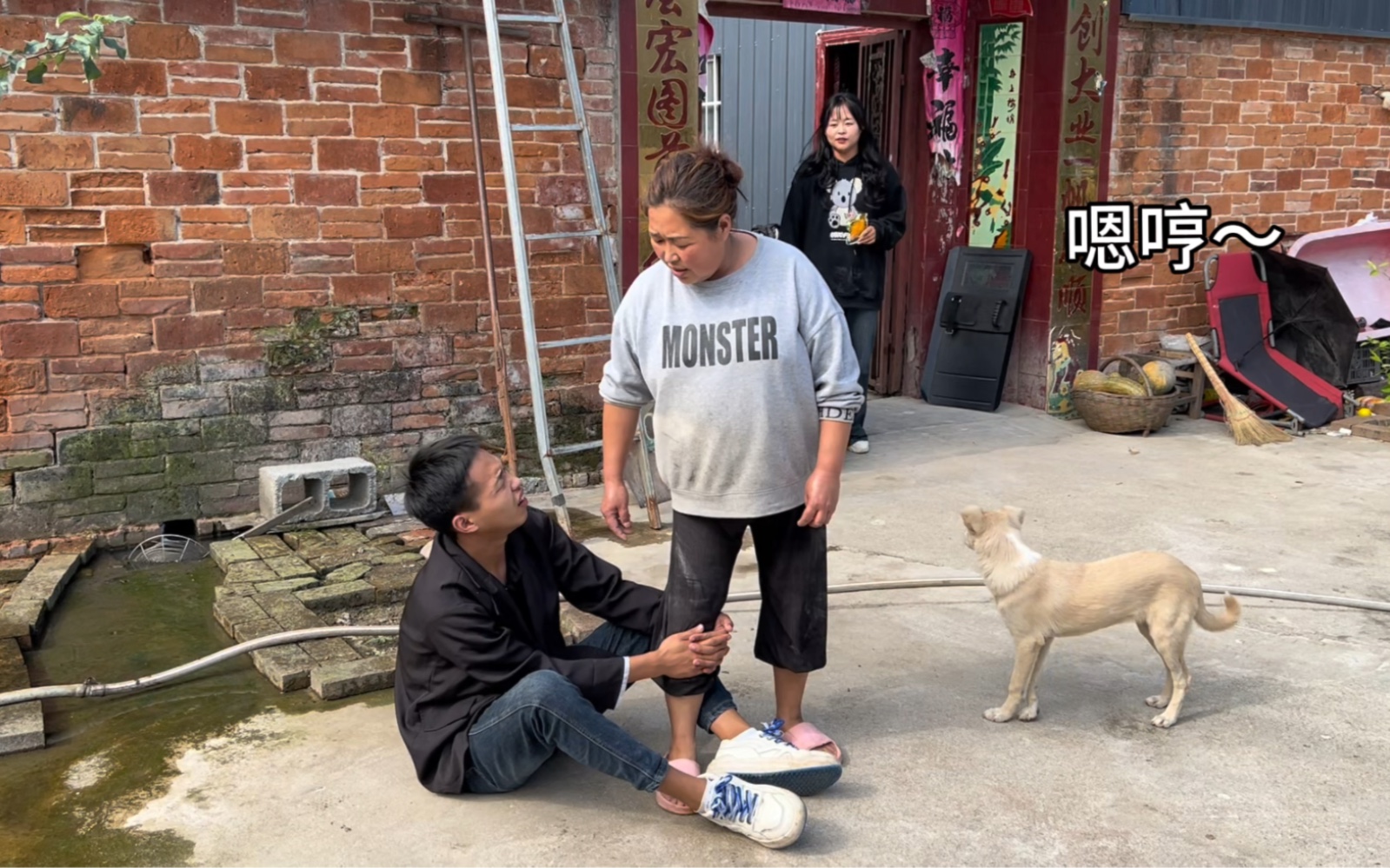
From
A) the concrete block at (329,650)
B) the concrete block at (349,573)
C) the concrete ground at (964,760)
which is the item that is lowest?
the concrete ground at (964,760)

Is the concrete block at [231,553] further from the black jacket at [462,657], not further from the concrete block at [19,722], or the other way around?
the black jacket at [462,657]

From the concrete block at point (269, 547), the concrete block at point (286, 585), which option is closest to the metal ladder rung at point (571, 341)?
the concrete block at point (269, 547)

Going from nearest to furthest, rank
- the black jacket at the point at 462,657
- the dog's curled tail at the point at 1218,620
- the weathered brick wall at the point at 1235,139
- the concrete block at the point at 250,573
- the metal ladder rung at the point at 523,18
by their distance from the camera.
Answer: the black jacket at the point at 462,657
the dog's curled tail at the point at 1218,620
the concrete block at the point at 250,573
the metal ladder rung at the point at 523,18
the weathered brick wall at the point at 1235,139

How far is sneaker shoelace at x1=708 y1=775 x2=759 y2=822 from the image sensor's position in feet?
9.78

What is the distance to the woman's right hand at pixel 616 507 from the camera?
338 cm

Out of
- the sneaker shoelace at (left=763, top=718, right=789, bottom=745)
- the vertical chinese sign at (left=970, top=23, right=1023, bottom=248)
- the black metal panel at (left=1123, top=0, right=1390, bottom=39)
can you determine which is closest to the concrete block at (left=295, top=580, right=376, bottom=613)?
the sneaker shoelace at (left=763, top=718, right=789, bottom=745)

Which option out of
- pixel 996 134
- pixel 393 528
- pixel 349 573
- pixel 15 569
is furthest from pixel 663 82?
pixel 15 569

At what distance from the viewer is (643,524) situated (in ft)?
19.3

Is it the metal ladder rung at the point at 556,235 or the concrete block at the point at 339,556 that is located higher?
the metal ladder rung at the point at 556,235

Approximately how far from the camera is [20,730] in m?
3.59

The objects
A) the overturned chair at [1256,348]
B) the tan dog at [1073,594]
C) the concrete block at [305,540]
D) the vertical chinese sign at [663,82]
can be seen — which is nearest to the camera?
the tan dog at [1073,594]

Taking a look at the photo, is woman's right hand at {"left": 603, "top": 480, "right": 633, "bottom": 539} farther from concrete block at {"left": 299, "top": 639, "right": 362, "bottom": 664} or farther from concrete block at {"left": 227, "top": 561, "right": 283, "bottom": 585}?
concrete block at {"left": 227, "top": 561, "right": 283, "bottom": 585}

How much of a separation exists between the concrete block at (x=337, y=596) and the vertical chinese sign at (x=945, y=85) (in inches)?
208

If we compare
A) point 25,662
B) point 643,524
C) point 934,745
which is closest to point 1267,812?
point 934,745
